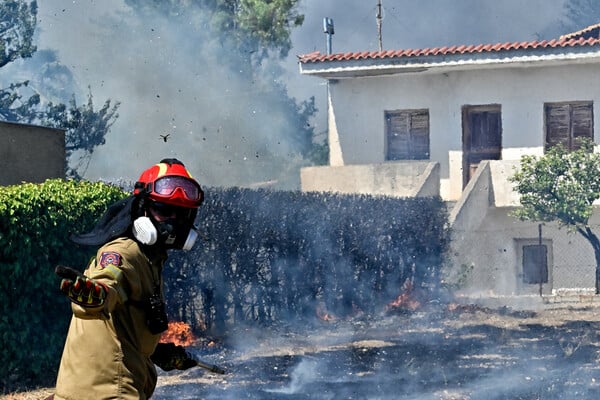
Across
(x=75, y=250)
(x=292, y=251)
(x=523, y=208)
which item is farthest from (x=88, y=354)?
(x=523, y=208)

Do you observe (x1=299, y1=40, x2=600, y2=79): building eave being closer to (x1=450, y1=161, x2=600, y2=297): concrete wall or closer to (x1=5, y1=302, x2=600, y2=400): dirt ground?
(x1=450, y1=161, x2=600, y2=297): concrete wall

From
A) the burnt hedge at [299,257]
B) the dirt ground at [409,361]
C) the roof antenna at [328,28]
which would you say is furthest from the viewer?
the roof antenna at [328,28]

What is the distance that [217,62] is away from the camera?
41656mm

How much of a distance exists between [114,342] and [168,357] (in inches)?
25.3

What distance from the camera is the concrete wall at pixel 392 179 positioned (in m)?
22.7

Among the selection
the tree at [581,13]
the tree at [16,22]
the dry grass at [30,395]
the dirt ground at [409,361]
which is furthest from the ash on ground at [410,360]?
the tree at [581,13]

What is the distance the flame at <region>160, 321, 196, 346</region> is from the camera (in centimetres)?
1236

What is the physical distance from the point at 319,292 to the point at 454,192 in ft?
31.6

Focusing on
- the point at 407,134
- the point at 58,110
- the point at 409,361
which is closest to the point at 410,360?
the point at 409,361

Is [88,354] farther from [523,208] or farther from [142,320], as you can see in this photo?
[523,208]

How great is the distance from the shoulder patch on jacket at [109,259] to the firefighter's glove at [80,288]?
198mm

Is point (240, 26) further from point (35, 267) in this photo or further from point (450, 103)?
point (35, 267)

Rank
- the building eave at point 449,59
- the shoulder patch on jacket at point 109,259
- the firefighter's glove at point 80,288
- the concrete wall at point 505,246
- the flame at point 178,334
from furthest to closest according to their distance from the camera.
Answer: the concrete wall at point 505,246, the building eave at point 449,59, the flame at point 178,334, the shoulder patch on jacket at point 109,259, the firefighter's glove at point 80,288

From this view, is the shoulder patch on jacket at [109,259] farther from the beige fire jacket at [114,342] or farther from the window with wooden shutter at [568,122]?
the window with wooden shutter at [568,122]
